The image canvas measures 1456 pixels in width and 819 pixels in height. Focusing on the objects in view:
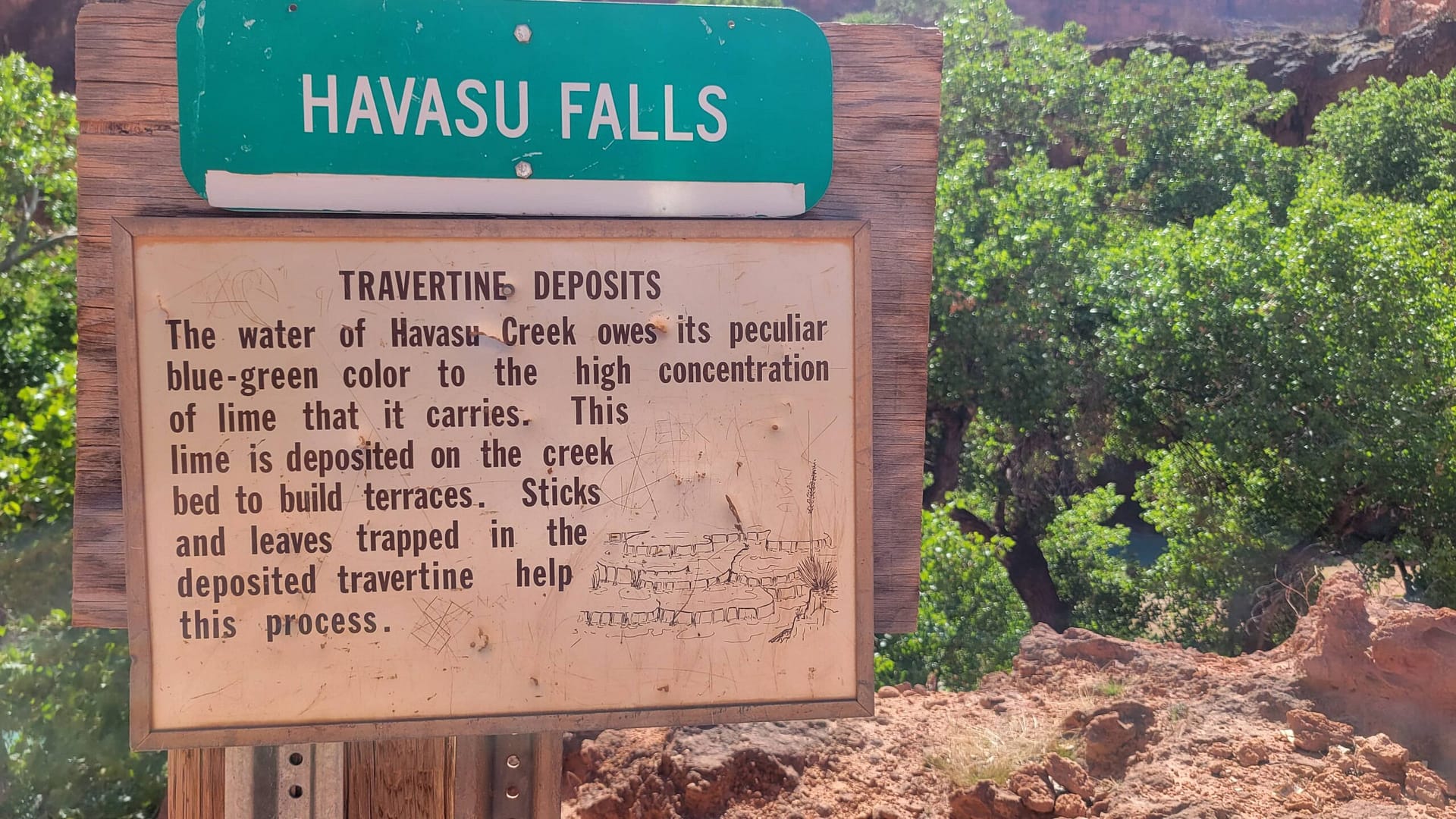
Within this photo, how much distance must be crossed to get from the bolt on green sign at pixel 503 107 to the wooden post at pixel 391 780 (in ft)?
3.16

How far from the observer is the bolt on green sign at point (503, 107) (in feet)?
5.16

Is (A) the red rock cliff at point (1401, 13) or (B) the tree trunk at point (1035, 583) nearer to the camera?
(B) the tree trunk at point (1035, 583)

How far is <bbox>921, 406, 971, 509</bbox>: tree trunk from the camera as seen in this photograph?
10367 mm

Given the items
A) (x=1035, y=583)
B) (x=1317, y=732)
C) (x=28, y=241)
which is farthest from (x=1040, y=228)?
(x=28, y=241)

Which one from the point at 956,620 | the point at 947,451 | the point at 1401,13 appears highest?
the point at 1401,13

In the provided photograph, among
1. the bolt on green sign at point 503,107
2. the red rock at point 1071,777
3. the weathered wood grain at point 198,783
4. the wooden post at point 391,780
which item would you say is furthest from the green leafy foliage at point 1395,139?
the weathered wood grain at point 198,783

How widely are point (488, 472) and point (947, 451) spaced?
30.8 feet

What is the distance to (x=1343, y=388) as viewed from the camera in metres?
7.20

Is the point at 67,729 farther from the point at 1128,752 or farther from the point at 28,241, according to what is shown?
the point at 28,241

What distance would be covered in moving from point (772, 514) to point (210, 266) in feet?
3.37

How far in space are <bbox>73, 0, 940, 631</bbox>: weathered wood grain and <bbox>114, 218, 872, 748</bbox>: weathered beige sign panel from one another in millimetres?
103

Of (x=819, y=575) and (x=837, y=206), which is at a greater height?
(x=837, y=206)

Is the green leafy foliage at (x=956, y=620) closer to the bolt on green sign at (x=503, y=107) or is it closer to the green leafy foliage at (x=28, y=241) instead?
the bolt on green sign at (x=503, y=107)

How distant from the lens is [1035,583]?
1067cm
